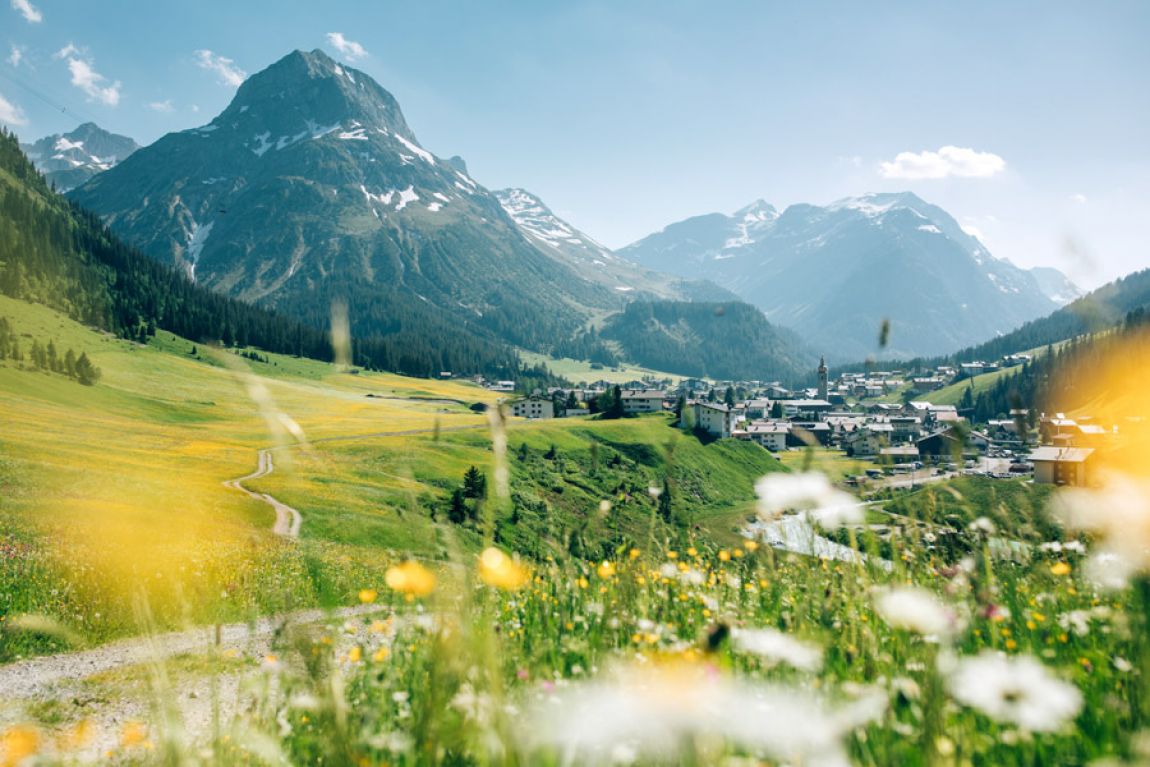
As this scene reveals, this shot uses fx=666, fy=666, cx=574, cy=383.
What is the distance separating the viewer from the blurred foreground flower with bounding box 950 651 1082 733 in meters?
2.58

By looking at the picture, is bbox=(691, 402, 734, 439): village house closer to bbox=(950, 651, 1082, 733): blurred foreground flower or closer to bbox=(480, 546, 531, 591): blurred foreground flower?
bbox=(480, 546, 531, 591): blurred foreground flower

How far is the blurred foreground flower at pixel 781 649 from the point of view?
143 inches

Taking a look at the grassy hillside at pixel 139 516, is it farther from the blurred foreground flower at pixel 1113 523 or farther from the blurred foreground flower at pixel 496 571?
the blurred foreground flower at pixel 1113 523

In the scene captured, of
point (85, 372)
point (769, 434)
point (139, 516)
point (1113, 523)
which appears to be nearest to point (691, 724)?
point (1113, 523)

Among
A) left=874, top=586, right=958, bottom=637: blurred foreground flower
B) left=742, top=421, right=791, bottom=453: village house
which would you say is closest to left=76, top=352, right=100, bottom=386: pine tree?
left=742, top=421, right=791, bottom=453: village house

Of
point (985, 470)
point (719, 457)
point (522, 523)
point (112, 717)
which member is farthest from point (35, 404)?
point (985, 470)

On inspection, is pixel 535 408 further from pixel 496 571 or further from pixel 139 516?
pixel 496 571

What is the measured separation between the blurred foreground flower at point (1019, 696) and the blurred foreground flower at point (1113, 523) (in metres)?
1.98

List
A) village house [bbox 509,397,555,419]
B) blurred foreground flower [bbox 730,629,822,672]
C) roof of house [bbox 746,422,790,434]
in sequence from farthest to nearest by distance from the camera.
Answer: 1. village house [bbox 509,397,555,419]
2. roof of house [bbox 746,422,790,434]
3. blurred foreground flower [bbox 730,629,822,672]

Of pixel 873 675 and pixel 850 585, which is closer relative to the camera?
pixel 873 675

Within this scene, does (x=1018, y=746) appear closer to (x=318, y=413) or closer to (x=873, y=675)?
(x=873, y=675)

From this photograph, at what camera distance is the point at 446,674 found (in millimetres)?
2969

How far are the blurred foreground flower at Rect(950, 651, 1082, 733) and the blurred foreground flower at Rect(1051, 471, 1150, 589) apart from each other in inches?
77.9

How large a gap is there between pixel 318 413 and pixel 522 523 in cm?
8576
